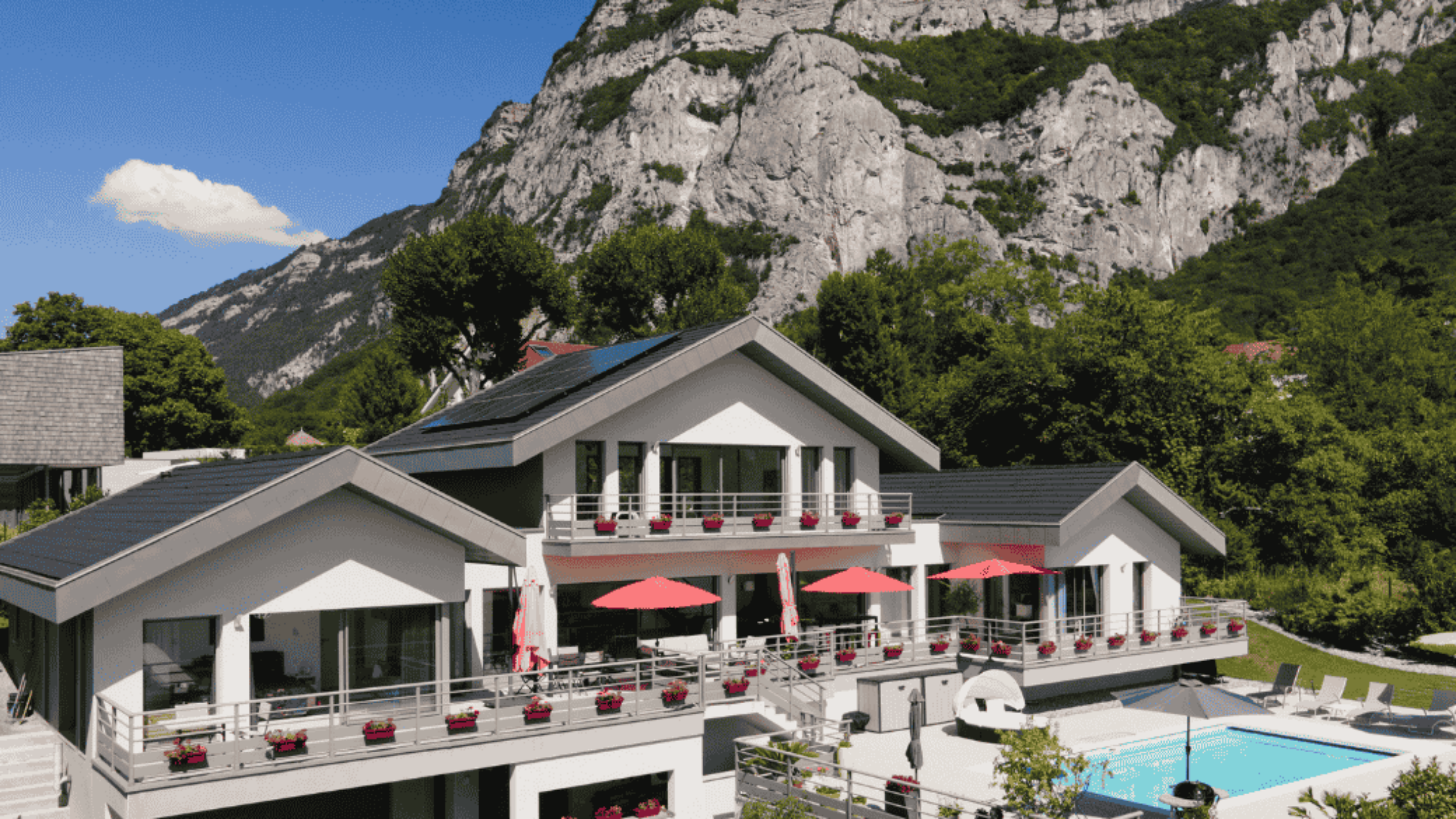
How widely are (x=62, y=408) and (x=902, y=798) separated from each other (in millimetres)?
28287

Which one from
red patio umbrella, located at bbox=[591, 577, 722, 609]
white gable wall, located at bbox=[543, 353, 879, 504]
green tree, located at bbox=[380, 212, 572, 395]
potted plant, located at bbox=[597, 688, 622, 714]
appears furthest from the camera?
green tree, located at bbox=[380, 212, 572, 395]

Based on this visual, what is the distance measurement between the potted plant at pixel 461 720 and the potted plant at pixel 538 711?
3.05ft

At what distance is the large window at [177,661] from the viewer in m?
16.2

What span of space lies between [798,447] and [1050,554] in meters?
7.63

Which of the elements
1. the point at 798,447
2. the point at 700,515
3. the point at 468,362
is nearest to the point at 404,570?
the point at 700,515

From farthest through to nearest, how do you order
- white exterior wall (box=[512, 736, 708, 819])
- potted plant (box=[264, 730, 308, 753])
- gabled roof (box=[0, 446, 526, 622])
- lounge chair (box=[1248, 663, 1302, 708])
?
lounge chair (box=[1248, 663, 1302, 708]) → white exterior wall (box=[512, 736, 708, 819]) → potted plant (box=[264, 730, 308, 753]) → gabled roof (box=[0, 446, 526, 622])

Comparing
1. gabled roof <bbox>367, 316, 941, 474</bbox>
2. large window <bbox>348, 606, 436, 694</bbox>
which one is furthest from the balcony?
large window <bbox>348, 606, 436, 694</bbox>

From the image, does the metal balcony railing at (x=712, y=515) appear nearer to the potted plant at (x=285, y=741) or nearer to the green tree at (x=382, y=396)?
the potted plant at (x=285, y=741)

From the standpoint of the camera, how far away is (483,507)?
2645 cm

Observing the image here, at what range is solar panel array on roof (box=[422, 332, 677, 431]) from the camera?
26703mm

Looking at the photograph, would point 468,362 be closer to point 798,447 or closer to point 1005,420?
point 1005,420

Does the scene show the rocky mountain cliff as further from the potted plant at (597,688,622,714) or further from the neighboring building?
the potted plant at (597,688,622,714)

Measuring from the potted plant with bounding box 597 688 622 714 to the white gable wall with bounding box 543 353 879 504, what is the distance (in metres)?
6.65

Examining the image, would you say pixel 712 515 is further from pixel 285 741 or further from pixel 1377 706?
pixel 1377 706
